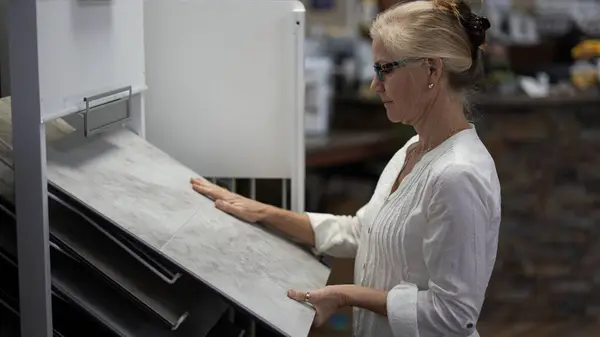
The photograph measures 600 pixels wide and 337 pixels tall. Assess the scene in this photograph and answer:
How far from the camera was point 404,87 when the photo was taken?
1.54 m

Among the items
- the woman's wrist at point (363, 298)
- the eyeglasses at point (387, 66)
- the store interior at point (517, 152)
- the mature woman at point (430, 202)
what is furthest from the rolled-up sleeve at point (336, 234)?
the eyeglasses at point (387, 66)

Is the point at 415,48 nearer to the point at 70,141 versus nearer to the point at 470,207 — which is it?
the point at 470,207

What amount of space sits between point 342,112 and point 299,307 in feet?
11.3

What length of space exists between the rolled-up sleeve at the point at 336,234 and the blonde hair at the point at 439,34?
0.44 metres

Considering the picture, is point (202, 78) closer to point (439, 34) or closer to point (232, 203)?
point (232, 203)

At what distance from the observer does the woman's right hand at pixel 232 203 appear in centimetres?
174

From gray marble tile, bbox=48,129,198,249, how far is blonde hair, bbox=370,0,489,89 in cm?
53

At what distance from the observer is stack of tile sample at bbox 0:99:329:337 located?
4.46ft

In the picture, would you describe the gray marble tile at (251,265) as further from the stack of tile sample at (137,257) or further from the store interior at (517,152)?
the store interior at (517,152)

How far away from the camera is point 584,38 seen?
5.64 metres

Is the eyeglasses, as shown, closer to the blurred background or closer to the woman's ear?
the woman's ear

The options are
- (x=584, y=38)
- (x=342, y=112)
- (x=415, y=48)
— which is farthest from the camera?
(x=584, y=38)

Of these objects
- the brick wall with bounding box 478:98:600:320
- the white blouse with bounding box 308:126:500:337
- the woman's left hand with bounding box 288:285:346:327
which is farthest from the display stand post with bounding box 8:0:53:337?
the brick wall with bounding box 478:98:600:320

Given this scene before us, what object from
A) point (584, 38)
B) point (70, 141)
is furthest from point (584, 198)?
point (70, 141)
